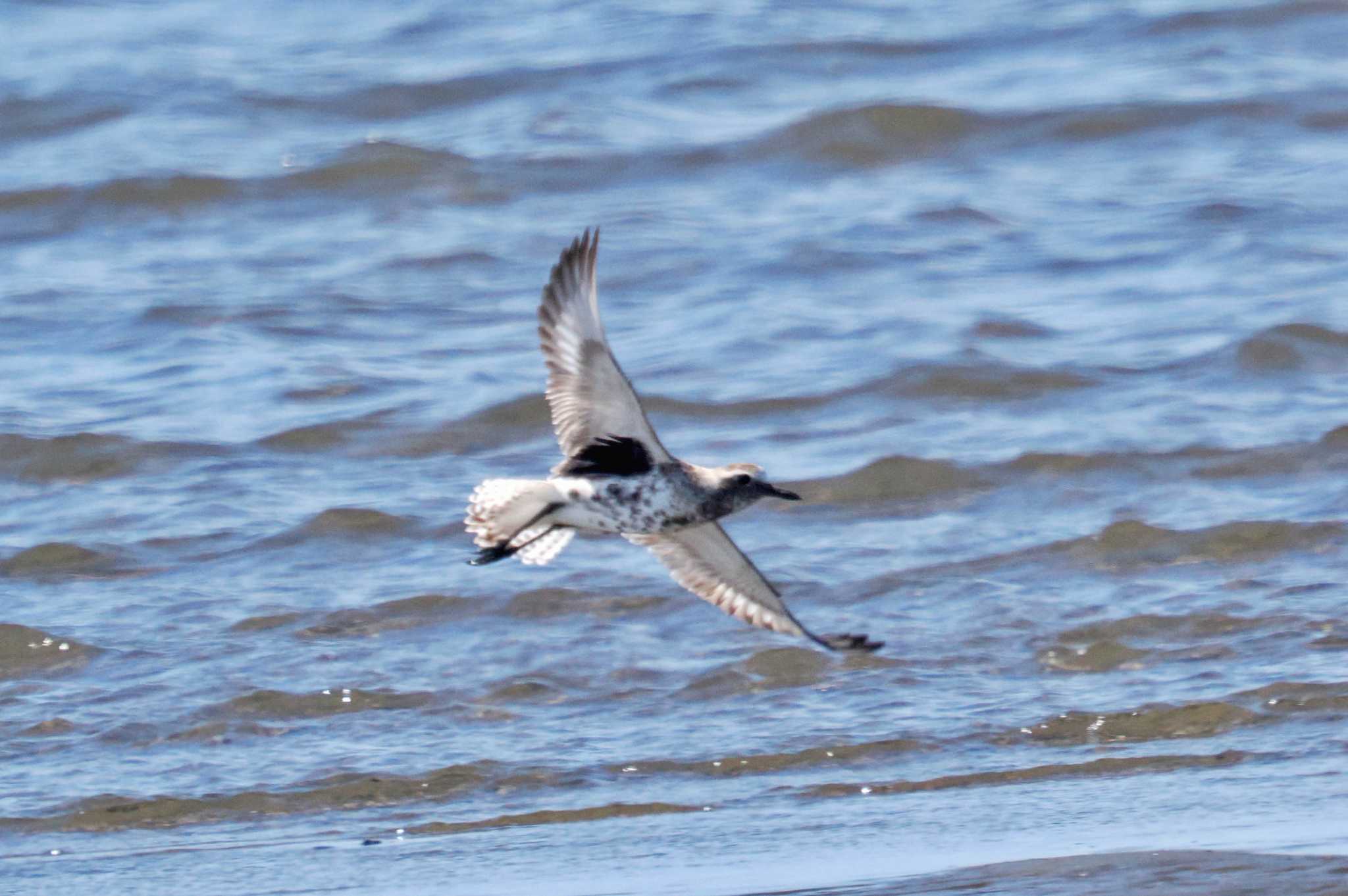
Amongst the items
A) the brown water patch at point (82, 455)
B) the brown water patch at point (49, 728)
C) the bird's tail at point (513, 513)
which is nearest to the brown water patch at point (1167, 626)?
the bird's tail at point (513, 513)

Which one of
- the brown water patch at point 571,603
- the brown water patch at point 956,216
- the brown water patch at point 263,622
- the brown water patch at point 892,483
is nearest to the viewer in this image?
the brown water patch at point 263,622

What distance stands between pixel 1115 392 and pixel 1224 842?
16.1 ft

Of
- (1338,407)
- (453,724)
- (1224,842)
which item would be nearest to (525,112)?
(1338,407)

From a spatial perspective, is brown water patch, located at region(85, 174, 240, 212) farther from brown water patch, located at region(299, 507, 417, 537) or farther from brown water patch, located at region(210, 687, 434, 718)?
brown water patch, located at region(210, 687, 434, 718)

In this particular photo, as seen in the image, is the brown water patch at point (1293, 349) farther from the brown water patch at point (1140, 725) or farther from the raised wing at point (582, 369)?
the raised wing at point (582, 369)

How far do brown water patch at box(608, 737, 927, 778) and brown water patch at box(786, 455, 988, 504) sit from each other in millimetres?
2649

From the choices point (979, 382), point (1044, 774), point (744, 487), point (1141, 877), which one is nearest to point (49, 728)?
point (744, 487)

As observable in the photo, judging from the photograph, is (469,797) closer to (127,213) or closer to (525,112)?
(127,213)

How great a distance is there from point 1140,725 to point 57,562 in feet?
14.3

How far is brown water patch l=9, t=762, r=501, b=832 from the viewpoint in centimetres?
547

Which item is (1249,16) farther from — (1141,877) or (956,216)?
(1141,877)

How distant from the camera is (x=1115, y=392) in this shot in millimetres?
9297

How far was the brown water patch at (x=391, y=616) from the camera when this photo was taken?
278 inches

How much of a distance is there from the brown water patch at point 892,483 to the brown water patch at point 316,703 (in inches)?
96.1
